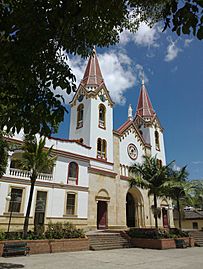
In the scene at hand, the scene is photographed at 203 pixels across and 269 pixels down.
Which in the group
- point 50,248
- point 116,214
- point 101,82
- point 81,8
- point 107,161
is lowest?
point 50,248

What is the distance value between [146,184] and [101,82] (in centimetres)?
1568

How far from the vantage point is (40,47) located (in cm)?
330

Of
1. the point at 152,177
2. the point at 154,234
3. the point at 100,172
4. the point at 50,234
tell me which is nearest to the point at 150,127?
the point at 100,172

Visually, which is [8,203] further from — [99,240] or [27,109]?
[27,109]

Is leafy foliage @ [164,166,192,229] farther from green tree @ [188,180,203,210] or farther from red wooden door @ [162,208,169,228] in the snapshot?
red wooden door @ [162,208,169,228]

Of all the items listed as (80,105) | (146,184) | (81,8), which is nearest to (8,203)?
(146,184)

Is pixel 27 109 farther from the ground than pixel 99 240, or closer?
farther from the ground

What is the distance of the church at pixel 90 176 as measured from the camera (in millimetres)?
19297

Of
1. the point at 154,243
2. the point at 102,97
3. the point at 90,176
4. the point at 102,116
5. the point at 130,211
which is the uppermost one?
the point at 102,97

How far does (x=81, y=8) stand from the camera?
11.0 ft

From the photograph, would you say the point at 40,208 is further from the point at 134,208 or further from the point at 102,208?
the point at 134,208

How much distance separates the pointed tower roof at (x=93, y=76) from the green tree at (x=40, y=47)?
26.4 metres

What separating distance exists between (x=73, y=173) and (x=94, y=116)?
7.78 meters

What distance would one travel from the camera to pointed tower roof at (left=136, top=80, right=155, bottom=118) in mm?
37994
